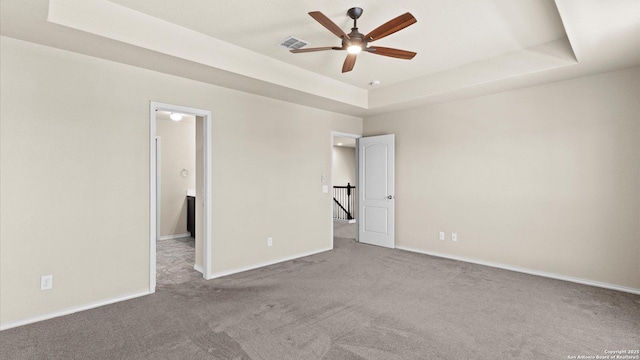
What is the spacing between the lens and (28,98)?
282cm

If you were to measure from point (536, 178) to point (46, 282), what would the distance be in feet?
18.8

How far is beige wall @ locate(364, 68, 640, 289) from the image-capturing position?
3592 mm

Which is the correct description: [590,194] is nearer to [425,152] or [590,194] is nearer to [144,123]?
[425,152]

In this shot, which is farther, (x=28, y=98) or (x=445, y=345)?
(x=28, y=98)

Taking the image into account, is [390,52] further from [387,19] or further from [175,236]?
[175,236]

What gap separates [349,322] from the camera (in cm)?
279

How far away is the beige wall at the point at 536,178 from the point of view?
141 inches

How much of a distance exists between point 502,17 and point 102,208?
4.45 meters

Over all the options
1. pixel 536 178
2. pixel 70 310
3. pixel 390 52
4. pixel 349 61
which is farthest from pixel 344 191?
pixel 70 310

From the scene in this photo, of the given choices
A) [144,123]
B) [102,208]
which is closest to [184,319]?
[102,208]

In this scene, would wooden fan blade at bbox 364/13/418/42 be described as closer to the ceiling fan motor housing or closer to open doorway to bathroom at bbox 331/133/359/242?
the ceiling fan motor housing

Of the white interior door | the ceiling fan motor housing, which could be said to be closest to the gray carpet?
the white interior door

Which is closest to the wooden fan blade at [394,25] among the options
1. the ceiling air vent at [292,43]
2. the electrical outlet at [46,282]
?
the ceiling air vent at [292,43]

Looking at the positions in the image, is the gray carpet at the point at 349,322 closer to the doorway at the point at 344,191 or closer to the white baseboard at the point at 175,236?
the doorway at the point at 344,191
